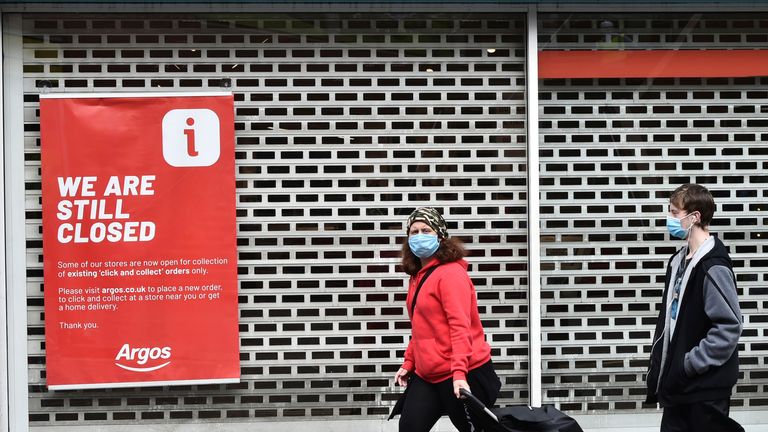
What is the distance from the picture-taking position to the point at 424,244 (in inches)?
209

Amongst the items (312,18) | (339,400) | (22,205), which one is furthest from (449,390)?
(22,205)

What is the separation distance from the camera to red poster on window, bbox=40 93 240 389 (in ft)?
22.1

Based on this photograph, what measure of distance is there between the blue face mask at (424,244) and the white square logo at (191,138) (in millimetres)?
2148

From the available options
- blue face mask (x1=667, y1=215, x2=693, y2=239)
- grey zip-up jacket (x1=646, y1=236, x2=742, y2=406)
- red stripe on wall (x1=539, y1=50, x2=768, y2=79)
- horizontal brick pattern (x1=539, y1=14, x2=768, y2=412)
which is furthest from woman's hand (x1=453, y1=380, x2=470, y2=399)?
red stripe on wall (x1=539, y1=50, x2=768, y2=79)

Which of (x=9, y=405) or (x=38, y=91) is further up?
(x=38, y=91)

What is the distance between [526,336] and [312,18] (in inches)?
118

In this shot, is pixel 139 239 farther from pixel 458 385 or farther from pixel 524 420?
pixel 524 420

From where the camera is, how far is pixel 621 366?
7.11 metres

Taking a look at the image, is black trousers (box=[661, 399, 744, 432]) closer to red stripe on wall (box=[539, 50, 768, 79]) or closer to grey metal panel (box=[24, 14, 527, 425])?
grey metal panel (box=[24, 14, 527, 425])

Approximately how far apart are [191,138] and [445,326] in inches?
107

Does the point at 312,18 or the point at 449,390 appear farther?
the point at 312,18

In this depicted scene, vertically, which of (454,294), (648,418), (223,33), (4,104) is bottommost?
(648,418)

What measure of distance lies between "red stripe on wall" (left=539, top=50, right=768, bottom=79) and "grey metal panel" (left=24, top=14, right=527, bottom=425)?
13.3 inches

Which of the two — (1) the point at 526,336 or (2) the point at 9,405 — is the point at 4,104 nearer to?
(2) the point at 9,405
